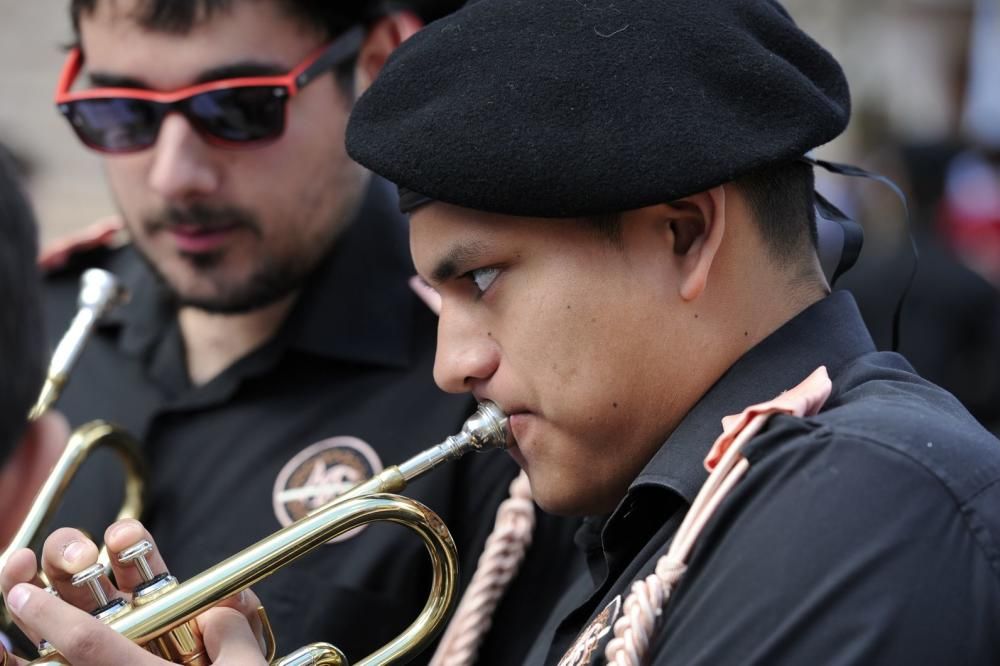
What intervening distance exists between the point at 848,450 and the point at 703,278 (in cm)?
32

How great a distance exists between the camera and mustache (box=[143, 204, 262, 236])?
2.38 metres

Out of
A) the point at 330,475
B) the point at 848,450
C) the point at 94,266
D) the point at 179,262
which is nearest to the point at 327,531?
the point at 330,475

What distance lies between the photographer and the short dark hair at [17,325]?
186cm

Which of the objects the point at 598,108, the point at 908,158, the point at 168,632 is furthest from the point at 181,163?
the point at 908,158

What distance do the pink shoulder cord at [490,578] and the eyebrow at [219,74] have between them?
85 centimetres

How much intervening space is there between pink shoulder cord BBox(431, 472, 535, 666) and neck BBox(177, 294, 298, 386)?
2.14ft

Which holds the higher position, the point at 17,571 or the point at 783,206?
the point at 783,206

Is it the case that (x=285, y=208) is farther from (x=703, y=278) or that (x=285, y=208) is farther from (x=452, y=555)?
(x=703, y=278)

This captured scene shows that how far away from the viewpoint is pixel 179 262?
2.44 meters

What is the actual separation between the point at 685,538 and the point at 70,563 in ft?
2.61

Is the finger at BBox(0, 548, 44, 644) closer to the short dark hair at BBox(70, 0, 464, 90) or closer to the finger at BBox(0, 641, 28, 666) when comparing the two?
the finger at BBox(0, 641, 28, 666)

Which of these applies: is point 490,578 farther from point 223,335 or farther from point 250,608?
point 223,335

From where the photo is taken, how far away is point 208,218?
7.80 feet

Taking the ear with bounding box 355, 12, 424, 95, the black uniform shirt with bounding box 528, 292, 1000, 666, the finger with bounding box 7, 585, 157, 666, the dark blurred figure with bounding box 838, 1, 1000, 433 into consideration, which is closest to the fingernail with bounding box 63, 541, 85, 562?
the finger with bounding box 7, 585, 157, 666
